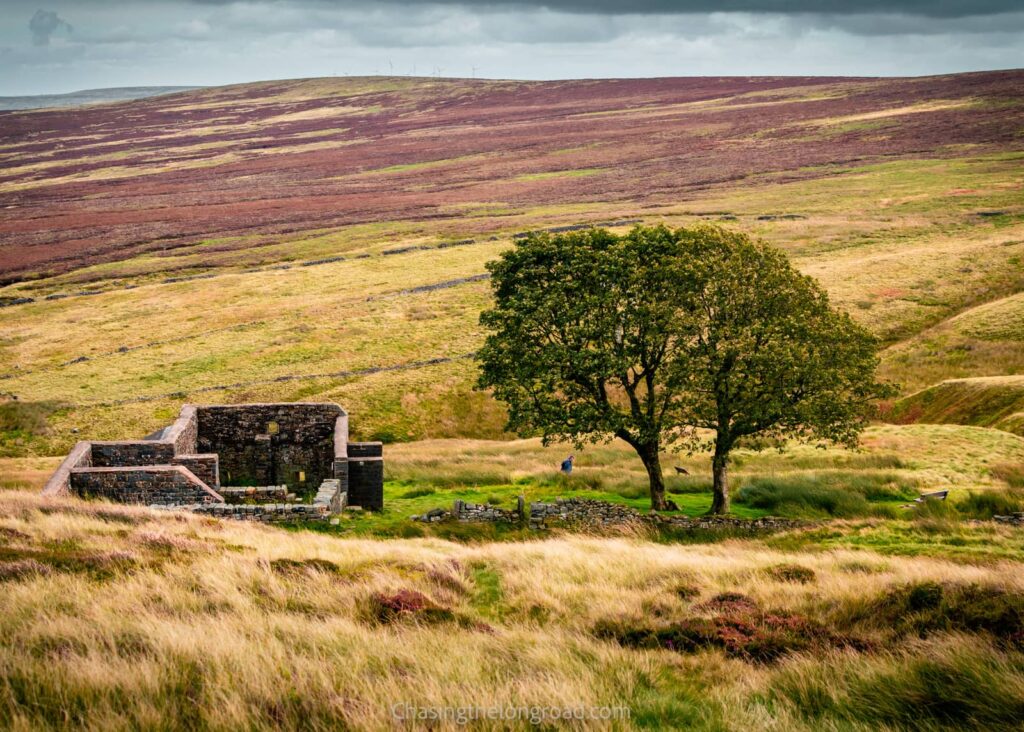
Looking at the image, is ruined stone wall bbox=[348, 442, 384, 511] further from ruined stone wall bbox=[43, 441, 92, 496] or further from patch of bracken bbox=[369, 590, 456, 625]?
patch of bracken bbox=[369, 590, 456, 625]

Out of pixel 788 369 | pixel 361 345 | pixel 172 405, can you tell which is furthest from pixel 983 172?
pixel 172 405

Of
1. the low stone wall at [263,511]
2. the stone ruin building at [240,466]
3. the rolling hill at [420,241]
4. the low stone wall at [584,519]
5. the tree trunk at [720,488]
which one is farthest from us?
the rolling hill at [420,241]

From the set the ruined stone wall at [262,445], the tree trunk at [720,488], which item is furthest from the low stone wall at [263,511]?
the tree trunk at [720,488]

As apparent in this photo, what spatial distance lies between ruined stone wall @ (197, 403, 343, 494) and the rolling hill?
13.9 m

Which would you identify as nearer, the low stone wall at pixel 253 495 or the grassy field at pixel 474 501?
the grassy field at pixel 474 501

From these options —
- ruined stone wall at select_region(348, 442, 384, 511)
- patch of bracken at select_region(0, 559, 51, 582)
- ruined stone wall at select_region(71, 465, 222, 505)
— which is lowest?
ruined stone wall at select_region(348, 442, 384, 511)

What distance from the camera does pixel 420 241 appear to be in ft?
290

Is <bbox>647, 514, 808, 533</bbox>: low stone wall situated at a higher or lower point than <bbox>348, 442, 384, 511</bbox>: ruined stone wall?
lower

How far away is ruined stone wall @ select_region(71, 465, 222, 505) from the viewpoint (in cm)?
2217

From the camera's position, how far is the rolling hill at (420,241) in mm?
48375

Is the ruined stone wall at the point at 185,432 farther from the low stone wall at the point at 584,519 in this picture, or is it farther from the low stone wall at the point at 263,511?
the low stone wall at the point at 584,519

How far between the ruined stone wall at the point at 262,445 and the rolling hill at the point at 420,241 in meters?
13.9

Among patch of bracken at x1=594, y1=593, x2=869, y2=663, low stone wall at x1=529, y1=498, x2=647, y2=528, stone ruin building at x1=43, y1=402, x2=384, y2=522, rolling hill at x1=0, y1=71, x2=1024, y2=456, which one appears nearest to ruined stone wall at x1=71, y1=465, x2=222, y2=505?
stone ruin building at x1=43, y1=402, x2=384, y2=522

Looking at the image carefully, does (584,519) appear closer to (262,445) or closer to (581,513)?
(581,513)
